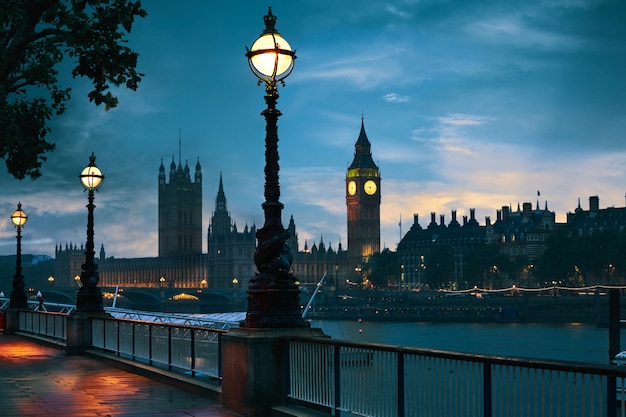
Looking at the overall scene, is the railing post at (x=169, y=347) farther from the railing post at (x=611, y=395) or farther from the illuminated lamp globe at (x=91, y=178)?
the railing post at (x=611, y=395)

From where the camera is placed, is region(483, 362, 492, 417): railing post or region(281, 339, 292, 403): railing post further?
region(281, 339, 292, 403): railing post

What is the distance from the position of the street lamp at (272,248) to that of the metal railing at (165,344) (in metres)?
1.38

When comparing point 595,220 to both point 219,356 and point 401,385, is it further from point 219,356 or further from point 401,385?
point 401,385

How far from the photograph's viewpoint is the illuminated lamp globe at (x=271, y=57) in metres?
11.5

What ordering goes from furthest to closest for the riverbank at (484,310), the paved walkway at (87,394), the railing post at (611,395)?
the riverbank at (484,310), the paved walkway at (87,394), the railing post at (611,395)

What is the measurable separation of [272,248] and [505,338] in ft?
249

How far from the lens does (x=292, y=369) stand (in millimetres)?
11117

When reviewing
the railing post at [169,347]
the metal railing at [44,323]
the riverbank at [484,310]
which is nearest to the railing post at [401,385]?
the railing post at [169,347]

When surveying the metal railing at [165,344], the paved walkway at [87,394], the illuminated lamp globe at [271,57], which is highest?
the illuminated lamp globe at [271,57]

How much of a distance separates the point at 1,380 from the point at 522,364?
32.5ft

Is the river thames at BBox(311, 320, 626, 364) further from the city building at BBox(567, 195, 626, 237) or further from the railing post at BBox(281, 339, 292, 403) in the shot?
the railing post at BBox(281, 339, 292, 403)

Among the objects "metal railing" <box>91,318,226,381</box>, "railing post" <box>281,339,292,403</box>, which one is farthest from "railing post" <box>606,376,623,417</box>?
"metal railing" <box>91,318,226,381</box>

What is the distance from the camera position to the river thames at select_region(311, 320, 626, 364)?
226ft

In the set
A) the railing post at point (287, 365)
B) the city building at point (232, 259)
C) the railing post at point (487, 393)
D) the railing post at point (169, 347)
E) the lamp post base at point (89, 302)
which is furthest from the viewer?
the city building at point (232, 259)
